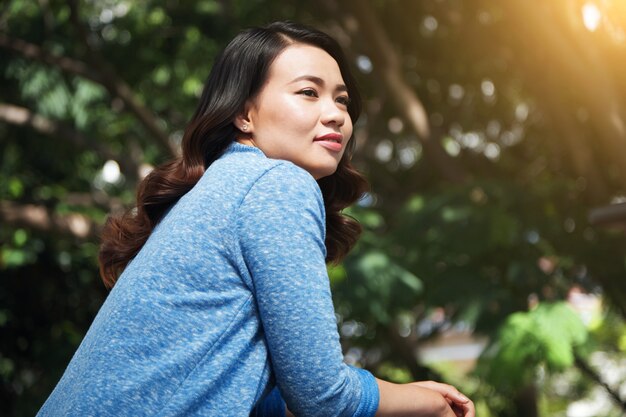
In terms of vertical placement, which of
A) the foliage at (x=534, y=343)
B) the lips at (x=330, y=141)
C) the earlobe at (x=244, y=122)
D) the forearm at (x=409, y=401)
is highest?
the lips at (x=330, y=141)

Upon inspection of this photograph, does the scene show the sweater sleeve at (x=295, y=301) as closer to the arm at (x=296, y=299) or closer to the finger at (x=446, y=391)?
the arm at (x=296, y=299)

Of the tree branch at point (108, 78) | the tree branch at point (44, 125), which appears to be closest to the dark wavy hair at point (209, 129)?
the tree branch at point (108, 78)

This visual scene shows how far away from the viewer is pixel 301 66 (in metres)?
1.84

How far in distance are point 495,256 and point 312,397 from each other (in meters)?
4.48

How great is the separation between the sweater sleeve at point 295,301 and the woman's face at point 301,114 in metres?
0.22

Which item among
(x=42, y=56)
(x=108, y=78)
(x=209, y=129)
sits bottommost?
(x=42, y=56)

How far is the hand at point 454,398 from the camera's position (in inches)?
70.3

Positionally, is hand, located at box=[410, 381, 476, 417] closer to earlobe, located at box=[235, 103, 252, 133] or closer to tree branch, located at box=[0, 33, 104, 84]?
earlobe, located at box=[235, 103, 252, 133]

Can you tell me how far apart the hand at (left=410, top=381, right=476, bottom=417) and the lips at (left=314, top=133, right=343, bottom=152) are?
18.1 inches

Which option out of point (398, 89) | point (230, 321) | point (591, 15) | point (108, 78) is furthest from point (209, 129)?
point (108, 78)

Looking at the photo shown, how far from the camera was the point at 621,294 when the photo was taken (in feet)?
19.5

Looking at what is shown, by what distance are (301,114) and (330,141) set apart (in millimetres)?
75

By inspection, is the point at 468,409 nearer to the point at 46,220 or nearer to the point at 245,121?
the point at 245,121

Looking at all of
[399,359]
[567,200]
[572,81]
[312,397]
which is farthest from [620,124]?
[312,397]
